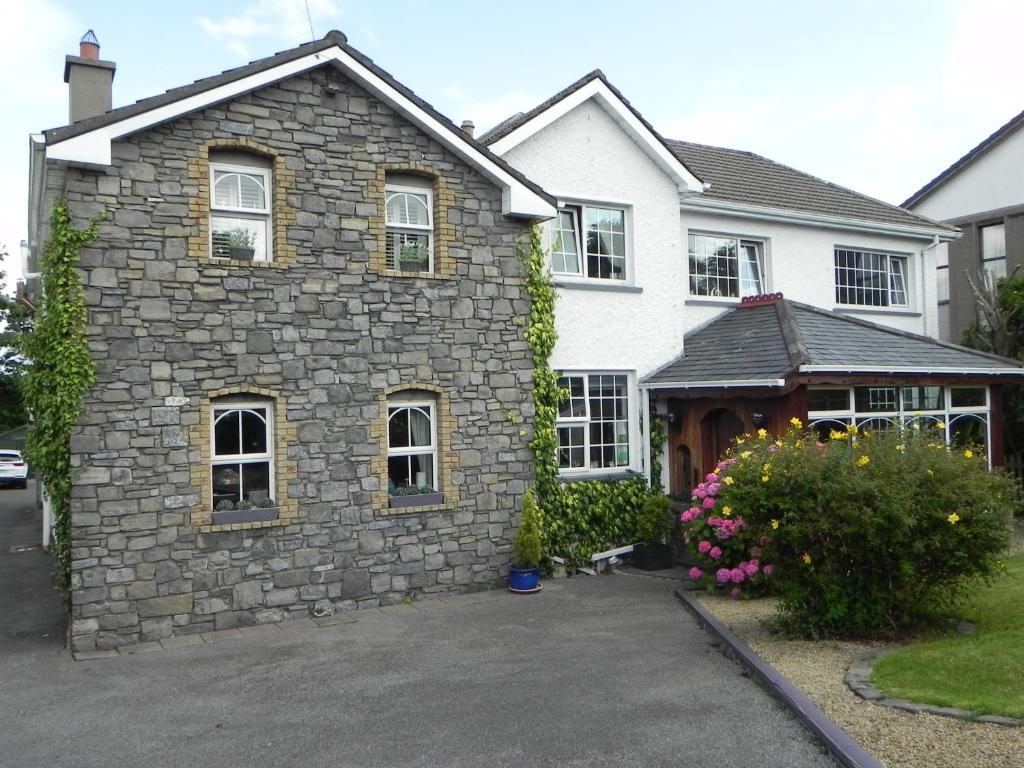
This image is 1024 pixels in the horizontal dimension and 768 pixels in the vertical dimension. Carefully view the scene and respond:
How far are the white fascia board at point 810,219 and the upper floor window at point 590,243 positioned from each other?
150 centimetres

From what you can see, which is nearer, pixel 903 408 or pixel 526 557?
pixel 526 557

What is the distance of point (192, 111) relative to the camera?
34.7 feet

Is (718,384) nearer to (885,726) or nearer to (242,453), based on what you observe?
(242,453)

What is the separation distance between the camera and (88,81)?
13.2 m

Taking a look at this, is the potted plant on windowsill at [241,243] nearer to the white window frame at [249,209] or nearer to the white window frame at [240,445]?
the white window frame at [249,209]

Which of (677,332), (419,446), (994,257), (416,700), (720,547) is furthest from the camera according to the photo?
(994,257)

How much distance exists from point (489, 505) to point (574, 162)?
5846mm

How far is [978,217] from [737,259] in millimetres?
8458

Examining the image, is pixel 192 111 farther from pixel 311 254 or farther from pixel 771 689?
pixel 771 689

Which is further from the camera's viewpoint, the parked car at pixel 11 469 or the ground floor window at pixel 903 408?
the parked car at pixel 11 469

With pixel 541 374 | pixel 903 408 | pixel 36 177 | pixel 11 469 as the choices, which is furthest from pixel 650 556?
pixel 11 469

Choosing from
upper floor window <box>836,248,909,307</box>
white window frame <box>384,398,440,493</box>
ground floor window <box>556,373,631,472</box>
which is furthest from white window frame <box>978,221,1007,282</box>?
white window frame <box>384,398,440,493</box>

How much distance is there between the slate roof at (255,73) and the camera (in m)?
9.90

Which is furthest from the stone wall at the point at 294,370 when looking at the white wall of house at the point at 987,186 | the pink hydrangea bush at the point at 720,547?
the white wall of house at the point at 987,186
